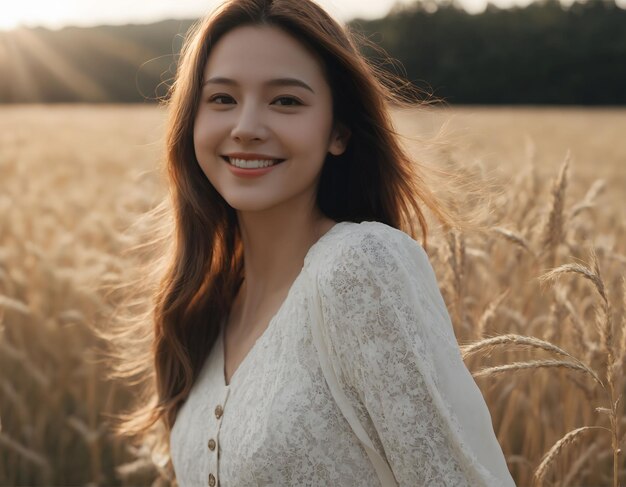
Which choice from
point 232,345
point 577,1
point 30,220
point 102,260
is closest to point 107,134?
point 30,220

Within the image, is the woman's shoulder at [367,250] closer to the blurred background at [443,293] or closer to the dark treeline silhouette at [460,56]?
the blurred background at [443,293]

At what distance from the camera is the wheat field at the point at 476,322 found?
1.96 meters

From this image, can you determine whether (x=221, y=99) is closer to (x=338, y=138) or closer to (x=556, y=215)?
(x=338, y=138)

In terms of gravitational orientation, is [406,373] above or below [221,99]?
below

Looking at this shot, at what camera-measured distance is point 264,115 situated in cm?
151

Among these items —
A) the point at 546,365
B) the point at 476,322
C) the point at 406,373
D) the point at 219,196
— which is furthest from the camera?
the point at 476,322

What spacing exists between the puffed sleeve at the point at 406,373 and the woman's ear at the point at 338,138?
369 mm

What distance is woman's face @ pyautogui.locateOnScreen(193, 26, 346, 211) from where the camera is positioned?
1.51 metres

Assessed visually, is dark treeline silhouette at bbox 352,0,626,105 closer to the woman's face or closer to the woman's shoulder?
the woman's face

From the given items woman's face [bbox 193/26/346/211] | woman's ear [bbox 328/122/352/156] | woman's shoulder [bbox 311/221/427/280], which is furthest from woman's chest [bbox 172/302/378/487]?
woman's ear [bbox 328/122/352/156]

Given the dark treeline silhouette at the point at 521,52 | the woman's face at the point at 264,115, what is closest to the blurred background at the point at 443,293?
the woman's face at the point at 264,115

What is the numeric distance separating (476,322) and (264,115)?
1115mm

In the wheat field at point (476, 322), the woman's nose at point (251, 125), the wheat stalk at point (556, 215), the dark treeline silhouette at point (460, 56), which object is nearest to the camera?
the woman's nose at point (251, 125)

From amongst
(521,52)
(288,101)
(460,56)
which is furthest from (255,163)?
(460,56)
